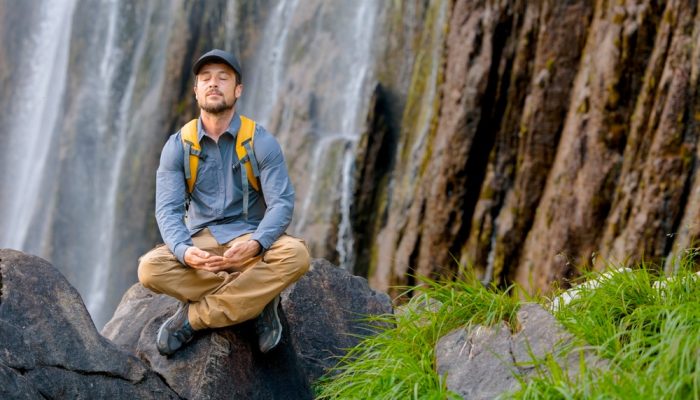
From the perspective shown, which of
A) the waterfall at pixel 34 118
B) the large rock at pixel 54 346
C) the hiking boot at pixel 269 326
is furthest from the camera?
the waterfall at pixel 34 118

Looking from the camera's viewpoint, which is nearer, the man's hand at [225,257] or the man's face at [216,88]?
the man's hand at [225,257]

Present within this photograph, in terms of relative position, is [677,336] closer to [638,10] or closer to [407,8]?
[638,10]

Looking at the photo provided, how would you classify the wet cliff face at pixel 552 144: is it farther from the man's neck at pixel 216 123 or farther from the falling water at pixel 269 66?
the falling water at pixel 269 66

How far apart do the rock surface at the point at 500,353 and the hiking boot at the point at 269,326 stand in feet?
3.20

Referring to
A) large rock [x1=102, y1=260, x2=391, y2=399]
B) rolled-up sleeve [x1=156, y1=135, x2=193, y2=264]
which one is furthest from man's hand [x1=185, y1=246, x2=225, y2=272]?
large rock [x1=102, y1=260, x2=391, y2=399]

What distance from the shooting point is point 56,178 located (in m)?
21.4

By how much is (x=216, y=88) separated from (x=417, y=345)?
184 cm

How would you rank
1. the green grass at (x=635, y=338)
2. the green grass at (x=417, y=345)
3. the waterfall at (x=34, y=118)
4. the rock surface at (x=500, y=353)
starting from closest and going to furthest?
1. the green grass at (x=635, y=338)
2. the rock surface at (x=500, y=353)
3. the green grass at (x=417, y=345)
4. the waterfall at (x=34, y=118)

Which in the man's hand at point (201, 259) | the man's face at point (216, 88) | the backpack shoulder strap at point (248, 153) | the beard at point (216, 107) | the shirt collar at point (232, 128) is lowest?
the man's hand at point (201, 259)

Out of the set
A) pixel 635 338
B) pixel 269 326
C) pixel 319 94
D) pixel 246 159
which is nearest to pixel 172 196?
pixel 246 159

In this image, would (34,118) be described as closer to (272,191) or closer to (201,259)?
(272,191)

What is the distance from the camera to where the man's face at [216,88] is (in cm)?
597

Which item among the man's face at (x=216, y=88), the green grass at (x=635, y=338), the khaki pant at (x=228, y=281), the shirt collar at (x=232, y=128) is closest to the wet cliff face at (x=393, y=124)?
the green grass at (x=635, y=338)

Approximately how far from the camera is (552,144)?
1131 centimetres
